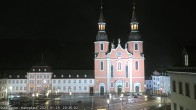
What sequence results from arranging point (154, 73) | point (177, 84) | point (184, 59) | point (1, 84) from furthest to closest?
point (154, 73), point (1, 84), point (177, 84), point (184, 59)

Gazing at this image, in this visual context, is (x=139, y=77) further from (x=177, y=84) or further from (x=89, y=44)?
(x=177, y=84)

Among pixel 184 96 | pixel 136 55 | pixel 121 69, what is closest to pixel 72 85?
pixel 121 69

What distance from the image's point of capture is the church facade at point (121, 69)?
3123 inches

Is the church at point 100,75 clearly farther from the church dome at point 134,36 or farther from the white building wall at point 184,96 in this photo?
the white building wall at point 184,96

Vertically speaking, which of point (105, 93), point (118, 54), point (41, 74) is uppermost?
point (118, 54)

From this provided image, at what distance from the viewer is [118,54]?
80125 millimetres

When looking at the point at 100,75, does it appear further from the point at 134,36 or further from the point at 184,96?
the point at 184,96

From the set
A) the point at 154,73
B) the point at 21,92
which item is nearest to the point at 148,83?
the point at 154,73

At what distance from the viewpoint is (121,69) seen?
7981cm

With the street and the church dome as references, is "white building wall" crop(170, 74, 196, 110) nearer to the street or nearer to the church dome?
the street

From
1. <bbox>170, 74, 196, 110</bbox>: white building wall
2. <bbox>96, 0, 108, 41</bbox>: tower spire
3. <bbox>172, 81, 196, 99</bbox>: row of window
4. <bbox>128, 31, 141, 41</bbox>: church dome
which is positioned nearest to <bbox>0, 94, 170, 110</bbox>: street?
<bbox>172, 81, 196, 99</bbox>: row of window

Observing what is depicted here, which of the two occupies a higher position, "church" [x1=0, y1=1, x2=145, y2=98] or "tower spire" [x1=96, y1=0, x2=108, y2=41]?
"tower spire" [x1=96, y1=0, x2=108, y2=41]

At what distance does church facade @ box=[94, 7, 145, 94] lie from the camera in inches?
3123

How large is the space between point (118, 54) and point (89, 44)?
27.8m
